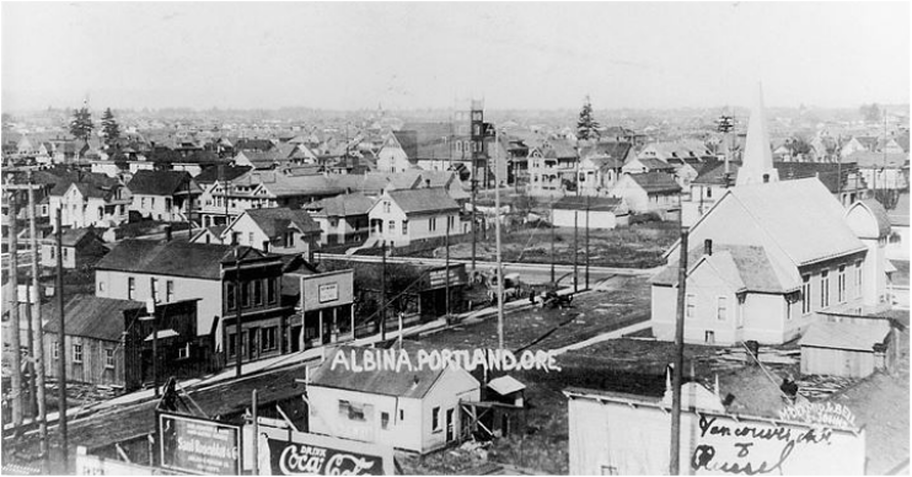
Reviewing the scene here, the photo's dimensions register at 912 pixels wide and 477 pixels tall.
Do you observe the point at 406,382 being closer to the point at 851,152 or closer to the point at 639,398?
the point at 639,398

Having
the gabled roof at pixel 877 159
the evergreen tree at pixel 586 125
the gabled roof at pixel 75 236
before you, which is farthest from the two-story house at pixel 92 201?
the gabled roof at pixel 877 159

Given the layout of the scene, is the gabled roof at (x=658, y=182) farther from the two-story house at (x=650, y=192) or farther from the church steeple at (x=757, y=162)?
the church steeple at (x=757, y=162)

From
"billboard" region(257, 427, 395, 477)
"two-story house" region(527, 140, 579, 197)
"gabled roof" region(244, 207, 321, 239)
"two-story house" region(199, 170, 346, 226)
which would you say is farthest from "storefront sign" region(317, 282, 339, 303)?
"billboard" region(257, 427, 395, 477)

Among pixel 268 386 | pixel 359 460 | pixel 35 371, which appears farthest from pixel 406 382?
pixel 35 371

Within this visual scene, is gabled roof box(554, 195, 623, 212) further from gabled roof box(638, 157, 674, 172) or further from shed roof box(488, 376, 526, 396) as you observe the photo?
shed roof box(488, 376, 526, 396)

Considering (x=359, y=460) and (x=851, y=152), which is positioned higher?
(x=851, y=152)

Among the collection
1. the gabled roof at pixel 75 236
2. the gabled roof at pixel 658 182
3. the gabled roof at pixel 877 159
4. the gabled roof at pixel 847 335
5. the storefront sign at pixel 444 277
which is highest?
the gabled roof at pixel 877 159

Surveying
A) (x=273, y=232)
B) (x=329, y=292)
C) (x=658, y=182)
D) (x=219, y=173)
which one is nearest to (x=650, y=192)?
(x=658, y=182)
